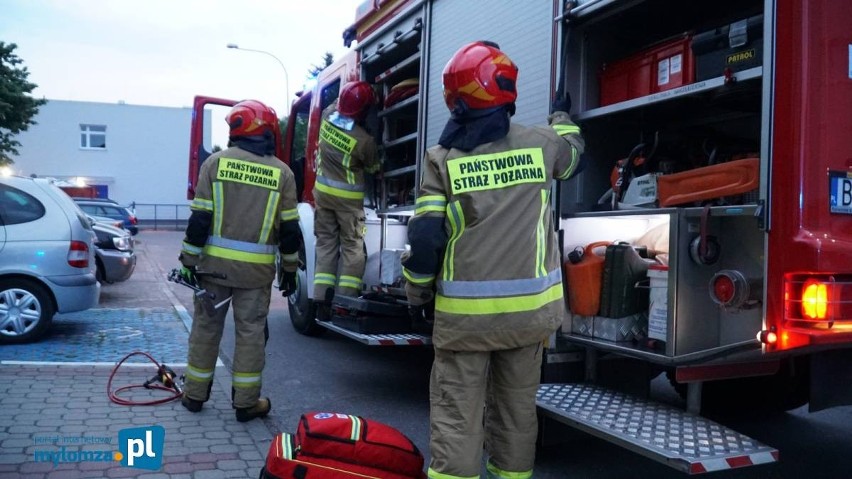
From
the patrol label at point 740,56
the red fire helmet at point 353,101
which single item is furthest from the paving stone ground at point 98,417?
the patrol label at point 740,56

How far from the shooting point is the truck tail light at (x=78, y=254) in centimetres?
690

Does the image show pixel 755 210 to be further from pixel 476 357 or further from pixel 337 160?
pixel 337 160

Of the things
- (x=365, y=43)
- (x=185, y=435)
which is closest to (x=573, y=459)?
(x=185, y=435)

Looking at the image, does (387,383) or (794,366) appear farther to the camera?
(387,383)

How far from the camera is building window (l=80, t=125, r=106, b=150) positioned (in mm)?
A: 37375

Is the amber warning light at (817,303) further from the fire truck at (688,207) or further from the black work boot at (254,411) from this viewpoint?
the black work boot at (254,411)

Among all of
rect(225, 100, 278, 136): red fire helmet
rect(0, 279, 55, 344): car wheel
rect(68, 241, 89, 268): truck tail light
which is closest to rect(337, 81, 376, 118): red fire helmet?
rect(225, 100, 278, 136): red fire helmet

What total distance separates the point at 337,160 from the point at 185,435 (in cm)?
239

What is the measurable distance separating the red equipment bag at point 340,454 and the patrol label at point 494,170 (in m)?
1.19

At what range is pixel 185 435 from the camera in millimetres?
4324

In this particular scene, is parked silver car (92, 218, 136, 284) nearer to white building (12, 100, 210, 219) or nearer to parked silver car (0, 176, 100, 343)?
parked silver car (0, 176, 100, 343)

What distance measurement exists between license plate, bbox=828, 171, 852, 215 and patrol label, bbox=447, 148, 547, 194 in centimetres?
118

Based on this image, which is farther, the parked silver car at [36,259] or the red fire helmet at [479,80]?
the parked silver car at [36,259]

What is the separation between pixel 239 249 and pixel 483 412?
2115 mm
